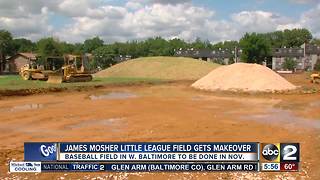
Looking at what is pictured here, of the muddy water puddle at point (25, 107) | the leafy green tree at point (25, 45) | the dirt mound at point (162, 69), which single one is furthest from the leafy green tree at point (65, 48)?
the muddy water puddle at point (25, 107)

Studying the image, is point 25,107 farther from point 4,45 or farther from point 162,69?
point 4,45

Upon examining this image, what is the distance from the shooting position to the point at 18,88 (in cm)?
2816

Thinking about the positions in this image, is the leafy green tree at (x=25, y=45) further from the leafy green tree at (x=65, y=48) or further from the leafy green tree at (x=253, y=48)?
the leafy green tree at (x=253, y=48)

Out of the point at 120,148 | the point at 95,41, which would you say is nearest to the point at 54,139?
the point at 120,148

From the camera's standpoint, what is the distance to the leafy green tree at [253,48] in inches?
3204

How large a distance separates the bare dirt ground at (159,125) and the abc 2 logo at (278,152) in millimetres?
689

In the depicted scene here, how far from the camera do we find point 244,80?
106 ft

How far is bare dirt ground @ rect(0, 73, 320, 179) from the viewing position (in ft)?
29.6

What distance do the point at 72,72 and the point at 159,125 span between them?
2303 cm

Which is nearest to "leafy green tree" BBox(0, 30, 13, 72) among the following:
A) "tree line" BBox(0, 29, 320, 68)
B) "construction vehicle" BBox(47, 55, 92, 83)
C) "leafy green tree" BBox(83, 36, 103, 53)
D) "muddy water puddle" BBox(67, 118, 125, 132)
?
"tree line" BBox(0, 29, 320, 68)

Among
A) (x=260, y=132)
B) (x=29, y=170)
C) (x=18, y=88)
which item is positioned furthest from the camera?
(x=18, y=88)

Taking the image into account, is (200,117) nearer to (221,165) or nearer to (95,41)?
(221,165)

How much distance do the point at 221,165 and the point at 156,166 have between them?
117 cm

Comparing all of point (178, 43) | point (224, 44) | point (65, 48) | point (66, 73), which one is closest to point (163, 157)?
point (66, 73)
